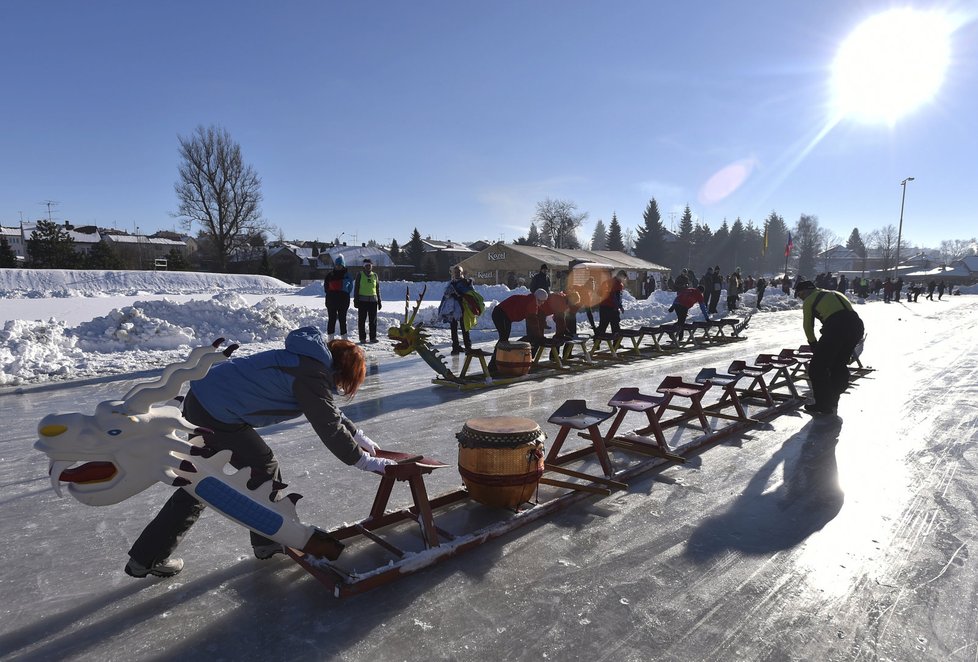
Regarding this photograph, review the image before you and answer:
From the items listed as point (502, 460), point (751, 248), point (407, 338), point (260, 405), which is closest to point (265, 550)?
point (260, 405)

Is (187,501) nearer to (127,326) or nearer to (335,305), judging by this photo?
(335,305)

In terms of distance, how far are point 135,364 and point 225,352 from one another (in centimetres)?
793

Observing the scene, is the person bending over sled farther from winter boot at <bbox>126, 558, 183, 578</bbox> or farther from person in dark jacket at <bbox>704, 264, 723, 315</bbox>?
person in dark jacket at <bbox>704, 264, 723, 315</bbox>

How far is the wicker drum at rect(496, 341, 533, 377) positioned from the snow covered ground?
2.56 m

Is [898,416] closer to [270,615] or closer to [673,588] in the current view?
[673,588]

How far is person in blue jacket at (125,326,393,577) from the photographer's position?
2812 millimetres

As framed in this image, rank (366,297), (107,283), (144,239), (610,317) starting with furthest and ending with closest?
(144,239) < (107,283) < (610,317) < (366,297)

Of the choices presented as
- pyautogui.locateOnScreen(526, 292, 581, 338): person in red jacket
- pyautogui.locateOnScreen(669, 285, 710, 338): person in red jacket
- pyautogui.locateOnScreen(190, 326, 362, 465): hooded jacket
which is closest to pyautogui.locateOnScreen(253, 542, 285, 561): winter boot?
pyautogui.locateOnScreen(190, 326, 362, 465): hooded jacket

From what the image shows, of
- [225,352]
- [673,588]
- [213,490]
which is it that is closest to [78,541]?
[213,490]

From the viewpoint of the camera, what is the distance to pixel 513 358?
8.62 metres

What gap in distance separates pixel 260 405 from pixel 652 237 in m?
76.5

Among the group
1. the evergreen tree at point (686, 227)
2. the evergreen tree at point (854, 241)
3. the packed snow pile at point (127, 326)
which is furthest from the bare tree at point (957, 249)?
the packed snow pile at point (127, 326)

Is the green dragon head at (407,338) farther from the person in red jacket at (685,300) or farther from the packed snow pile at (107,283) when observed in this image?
the packed snow pile at (107,283)

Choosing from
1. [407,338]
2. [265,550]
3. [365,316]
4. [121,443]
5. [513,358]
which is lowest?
[265,550]
